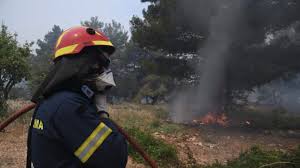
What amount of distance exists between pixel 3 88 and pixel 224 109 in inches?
445

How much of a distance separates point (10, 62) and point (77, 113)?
41.7ft

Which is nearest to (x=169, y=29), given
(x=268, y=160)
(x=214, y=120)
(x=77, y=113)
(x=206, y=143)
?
(x=214, y=120)

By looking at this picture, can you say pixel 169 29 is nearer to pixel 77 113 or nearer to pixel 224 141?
pixel 224 141

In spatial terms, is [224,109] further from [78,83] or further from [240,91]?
[78,83]

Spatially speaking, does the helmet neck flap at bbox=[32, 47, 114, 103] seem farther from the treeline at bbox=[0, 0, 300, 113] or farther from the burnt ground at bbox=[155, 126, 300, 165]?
the treeline at bbox=[0, 0, 300, 113]

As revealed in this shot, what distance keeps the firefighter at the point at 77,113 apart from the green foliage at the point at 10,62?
39.7ft

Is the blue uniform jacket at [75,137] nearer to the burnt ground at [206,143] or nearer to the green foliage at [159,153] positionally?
the burnt ground at [206,143]

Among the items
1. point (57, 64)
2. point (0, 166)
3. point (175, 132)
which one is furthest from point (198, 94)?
point (57, 64)

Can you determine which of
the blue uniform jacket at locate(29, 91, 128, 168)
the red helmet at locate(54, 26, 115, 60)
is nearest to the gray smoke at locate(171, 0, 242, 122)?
the red helmet at locate(54, 26, 115, 60)

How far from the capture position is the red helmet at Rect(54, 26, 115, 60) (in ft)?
6.84

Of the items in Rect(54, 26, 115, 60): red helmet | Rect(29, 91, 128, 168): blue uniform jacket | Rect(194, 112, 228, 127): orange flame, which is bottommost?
Rect(29, 91, 128, 168): blue uniform jacket

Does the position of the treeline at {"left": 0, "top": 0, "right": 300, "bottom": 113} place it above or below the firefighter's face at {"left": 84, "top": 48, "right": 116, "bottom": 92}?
above

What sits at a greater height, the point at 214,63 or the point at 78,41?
the point at 214,63

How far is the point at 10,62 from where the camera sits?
541 inches
